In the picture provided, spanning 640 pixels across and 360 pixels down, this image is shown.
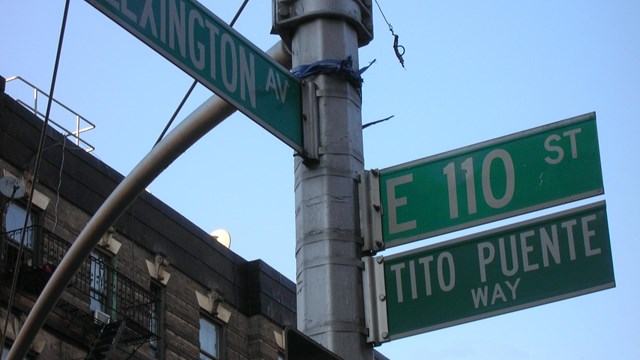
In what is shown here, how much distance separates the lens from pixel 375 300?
594cm

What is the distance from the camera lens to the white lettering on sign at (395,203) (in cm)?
608

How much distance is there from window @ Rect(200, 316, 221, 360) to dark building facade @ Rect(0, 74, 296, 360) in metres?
0.02

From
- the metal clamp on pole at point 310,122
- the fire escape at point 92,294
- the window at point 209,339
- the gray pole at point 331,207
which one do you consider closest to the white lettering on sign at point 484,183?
the gray pole at point 331,207

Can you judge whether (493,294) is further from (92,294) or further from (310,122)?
(92,294)

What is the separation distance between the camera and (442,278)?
5949mm

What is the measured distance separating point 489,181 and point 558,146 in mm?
358

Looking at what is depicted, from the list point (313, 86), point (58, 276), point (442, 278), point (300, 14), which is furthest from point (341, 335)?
point (58, 276)

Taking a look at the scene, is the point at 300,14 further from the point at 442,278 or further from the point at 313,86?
the point at 442,278

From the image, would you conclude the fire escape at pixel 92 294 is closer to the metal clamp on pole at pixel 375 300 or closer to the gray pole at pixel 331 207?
the gray pole at pixel 331 207

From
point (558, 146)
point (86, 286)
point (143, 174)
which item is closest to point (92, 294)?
point (86, 286)

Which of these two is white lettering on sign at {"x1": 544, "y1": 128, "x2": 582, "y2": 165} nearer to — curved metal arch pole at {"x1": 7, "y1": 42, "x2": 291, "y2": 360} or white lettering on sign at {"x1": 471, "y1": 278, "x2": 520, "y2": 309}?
white lettering on sign at {"x1": 471, "y1": 278, "x2": 520, "y2": 309}

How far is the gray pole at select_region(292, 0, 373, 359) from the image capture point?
5.84m

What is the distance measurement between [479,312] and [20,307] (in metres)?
16.7

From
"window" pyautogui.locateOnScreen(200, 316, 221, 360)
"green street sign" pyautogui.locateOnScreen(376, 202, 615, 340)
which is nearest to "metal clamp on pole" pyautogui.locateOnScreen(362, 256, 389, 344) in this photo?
"green street sign" pyautogui.locateOnScreen(376, 202, 615, 340)
